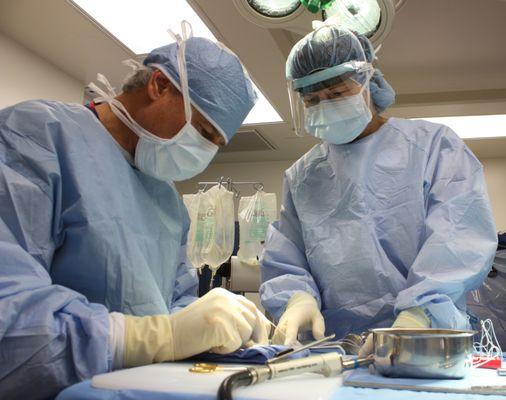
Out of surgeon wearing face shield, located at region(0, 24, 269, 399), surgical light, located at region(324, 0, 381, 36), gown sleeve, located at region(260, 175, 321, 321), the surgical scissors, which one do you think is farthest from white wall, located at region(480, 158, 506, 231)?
the surgical scissors

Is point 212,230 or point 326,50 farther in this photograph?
point 212,230

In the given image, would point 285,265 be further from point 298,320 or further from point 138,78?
point 138,78

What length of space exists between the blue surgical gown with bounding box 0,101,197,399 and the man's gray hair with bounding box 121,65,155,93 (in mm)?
152

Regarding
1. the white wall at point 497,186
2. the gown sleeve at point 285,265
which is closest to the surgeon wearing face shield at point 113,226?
the gown sleeve at point 285,265

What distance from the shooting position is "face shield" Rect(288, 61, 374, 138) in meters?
1.60

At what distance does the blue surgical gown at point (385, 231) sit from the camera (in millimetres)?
1321

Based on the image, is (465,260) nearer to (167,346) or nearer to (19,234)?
(167,346)

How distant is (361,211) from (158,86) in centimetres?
75

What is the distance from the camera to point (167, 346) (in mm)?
913

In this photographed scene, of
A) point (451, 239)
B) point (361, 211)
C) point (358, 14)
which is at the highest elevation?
point (358, 14)

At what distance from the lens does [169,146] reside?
1345mm

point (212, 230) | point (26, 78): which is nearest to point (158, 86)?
point (26, 78)

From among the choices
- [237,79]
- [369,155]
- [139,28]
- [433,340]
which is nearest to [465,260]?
[369,155]

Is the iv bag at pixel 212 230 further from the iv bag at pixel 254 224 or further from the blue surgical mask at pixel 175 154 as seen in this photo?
Answer: the blue surgical mask at pixel 175 154
